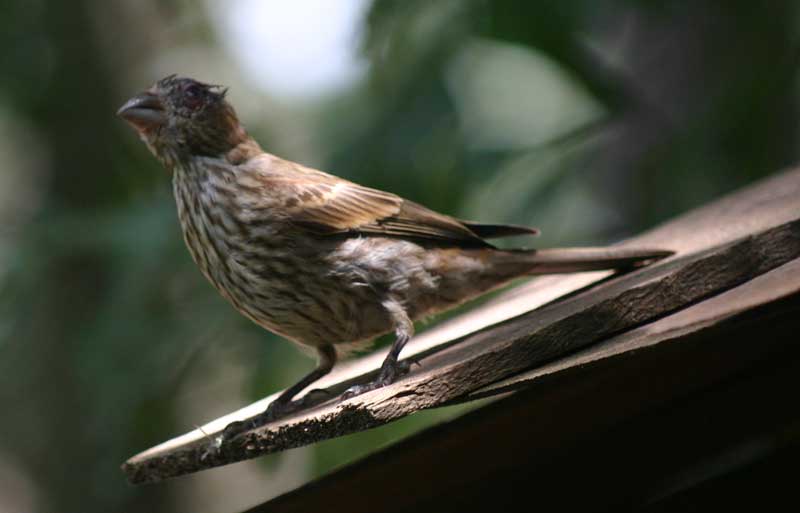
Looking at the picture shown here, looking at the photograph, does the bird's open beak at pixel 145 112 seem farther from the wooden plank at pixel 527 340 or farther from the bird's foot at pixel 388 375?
the bird's foot at pixel 388 375

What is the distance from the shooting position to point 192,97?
377 centimetres

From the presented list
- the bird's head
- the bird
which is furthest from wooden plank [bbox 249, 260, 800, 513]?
the bird's head

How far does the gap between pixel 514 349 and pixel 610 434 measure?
0.50 metres

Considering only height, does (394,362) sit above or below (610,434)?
above

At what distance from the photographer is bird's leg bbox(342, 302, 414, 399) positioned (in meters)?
2.67

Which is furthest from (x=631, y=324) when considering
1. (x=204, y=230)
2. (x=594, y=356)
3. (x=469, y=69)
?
(x=469, y=69)

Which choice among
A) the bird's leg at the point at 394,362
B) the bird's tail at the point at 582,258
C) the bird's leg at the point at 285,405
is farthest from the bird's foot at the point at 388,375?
the bird's tail at the point at 582,258

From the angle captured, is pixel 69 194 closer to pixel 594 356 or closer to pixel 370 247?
pixel 370 247

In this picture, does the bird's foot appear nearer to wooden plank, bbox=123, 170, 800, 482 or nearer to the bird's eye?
wooden plank, bbox=123, 170, 800, 482

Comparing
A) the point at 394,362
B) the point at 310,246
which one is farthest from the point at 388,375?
the point at 310,246

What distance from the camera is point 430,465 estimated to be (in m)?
2.46

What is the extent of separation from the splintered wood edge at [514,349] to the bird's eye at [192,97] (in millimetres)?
1462

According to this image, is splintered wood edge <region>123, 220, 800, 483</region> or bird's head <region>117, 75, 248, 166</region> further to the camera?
bird's head <region>117, 75, 248, 166</region>

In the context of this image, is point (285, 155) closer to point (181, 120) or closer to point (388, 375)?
point (181, 120)
